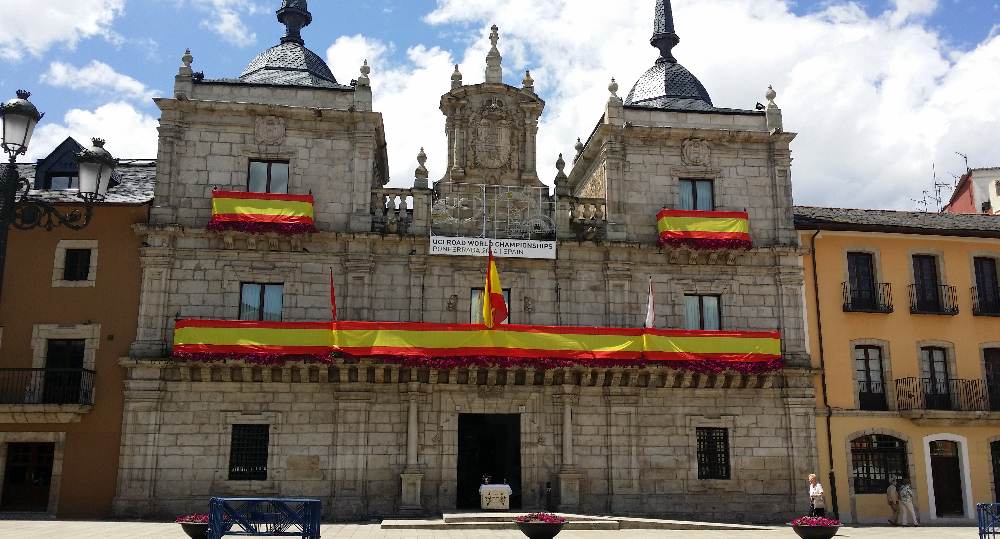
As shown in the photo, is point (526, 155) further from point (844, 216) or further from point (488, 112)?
point (844, 216)

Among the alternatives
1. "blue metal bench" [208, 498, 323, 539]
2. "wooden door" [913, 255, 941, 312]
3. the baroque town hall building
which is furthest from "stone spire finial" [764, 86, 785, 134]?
"blue metal bench" [208, 498, 323, 539]

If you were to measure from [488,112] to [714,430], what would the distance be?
12.4 m

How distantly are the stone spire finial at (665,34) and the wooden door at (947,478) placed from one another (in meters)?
16.8

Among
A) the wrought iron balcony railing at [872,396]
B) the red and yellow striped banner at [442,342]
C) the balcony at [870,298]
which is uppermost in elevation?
the balcony at [870,298]

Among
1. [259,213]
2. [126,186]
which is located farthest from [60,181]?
[259,213]

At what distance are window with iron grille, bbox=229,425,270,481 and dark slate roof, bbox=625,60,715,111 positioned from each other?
17.0 metres

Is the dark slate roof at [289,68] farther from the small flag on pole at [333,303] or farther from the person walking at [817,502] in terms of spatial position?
the person walking at [817,502]

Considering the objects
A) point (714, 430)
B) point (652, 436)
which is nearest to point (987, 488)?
point (714, 430)

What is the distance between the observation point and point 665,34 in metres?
32.8

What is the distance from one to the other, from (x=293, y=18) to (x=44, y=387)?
15.5 m

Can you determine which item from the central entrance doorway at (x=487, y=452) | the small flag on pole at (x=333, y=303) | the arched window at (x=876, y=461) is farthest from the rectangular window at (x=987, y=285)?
the small flag on pole at (x=333, y=303)

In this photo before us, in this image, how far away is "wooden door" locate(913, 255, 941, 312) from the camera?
28.0 meters

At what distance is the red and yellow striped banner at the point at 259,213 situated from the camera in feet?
80.4

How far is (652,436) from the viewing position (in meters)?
25.5
